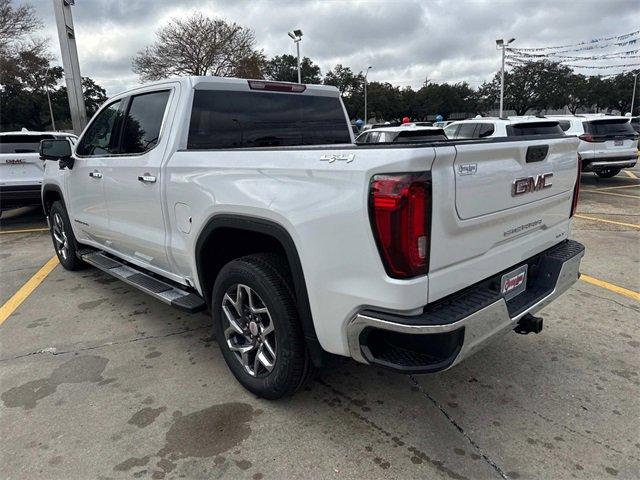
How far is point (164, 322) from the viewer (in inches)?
163

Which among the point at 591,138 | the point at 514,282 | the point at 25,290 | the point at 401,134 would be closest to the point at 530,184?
the point at 514,282

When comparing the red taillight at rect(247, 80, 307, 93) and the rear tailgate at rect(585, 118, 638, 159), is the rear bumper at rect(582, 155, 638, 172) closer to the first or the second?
the rear tailgate at rect(585, 118, 638, 159)

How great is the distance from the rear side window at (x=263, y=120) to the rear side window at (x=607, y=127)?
9885 mm

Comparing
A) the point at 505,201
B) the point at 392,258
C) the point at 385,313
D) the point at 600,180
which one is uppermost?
the point at 505,201

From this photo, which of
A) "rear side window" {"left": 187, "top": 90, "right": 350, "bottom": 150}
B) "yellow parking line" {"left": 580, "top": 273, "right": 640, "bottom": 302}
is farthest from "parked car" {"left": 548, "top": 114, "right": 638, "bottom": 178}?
"rear side window" {"left": 187, "top": 90, "right": 350, "bottom": 150}

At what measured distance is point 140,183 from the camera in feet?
11.5

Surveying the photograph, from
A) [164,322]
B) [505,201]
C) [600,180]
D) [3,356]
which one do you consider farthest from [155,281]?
[600,180]

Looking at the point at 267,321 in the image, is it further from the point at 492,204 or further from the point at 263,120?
the point at 263,120

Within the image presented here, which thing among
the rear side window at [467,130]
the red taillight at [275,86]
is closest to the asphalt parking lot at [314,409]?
the red taillight at [275,86]

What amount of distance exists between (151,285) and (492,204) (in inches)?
102

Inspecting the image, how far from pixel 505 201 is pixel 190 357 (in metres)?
2.43

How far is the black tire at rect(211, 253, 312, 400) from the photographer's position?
2520 mm

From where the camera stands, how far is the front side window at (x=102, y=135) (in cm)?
408

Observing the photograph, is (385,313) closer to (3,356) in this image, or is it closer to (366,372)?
(366,372)
